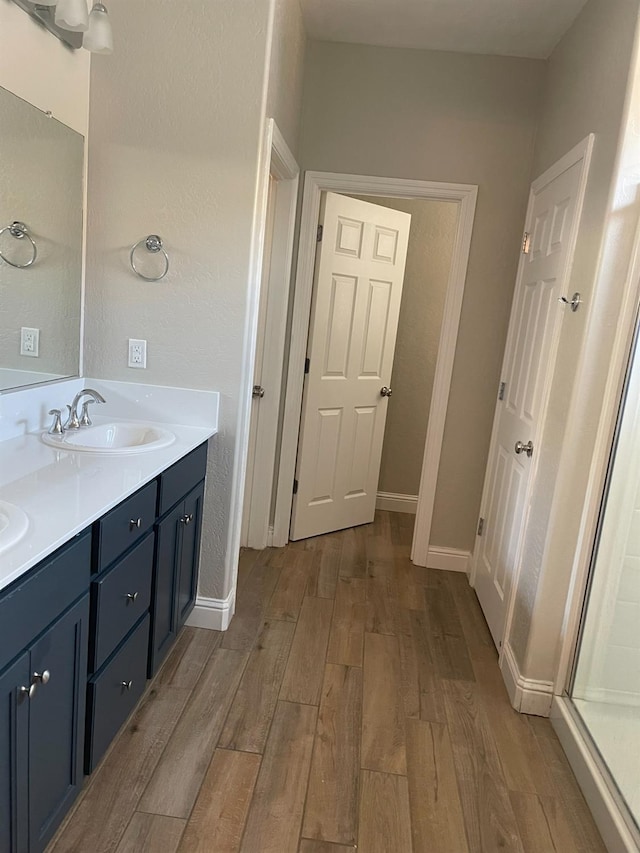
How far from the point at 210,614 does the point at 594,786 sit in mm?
1482

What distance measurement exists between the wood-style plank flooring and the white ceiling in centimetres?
264

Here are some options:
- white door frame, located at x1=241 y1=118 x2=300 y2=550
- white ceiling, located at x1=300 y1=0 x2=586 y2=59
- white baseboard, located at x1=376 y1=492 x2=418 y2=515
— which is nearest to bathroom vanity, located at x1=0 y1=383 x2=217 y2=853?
white door frame, located at x1=241 y1=118 x2=300 y2=550

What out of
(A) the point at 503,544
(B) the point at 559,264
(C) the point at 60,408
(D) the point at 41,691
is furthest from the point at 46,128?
(A) the point at 503,544

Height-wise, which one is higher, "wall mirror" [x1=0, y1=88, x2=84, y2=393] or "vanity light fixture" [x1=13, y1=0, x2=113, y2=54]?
"vanity light fixture" [x1=13, y1=0, x2=113, y2=54]

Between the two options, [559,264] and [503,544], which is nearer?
[559,264]

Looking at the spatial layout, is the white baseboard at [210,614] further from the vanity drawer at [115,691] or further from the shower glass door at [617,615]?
the shower glass door at [617,615]

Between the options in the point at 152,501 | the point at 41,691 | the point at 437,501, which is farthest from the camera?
the point at 437,501

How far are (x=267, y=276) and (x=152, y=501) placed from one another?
163 centimetres

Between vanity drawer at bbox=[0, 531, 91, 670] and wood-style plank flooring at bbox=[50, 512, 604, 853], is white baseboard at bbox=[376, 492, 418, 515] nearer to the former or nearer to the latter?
wood-style plank flooring at bbox=[50, 512, 604, 853]

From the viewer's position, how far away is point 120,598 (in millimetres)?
1604

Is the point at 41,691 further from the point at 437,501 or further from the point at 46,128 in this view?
the point at 437,501

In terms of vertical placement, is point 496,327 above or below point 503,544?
above

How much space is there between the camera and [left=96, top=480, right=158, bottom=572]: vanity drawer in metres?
1.45

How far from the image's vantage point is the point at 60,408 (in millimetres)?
2188
